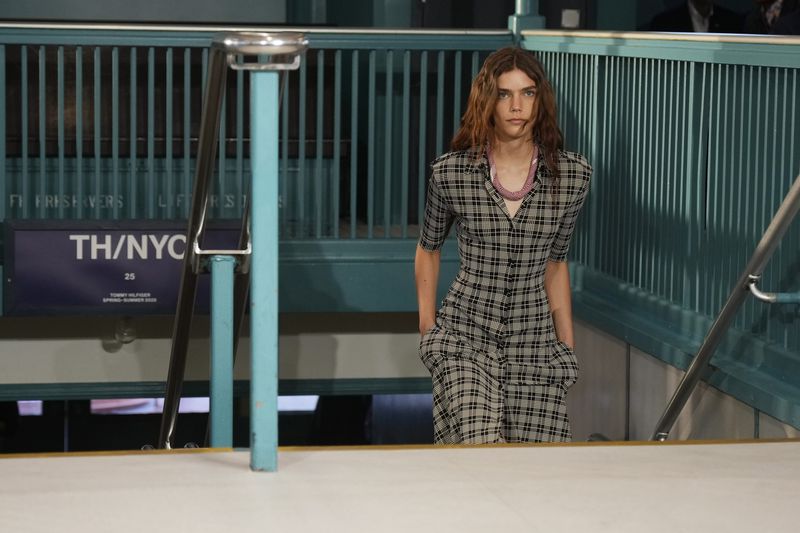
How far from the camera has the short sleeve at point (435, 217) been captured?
4.37 metres

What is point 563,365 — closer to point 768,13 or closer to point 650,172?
point 650,172

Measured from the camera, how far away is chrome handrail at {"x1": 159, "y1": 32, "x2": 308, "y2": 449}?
305cm

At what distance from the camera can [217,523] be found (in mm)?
2840

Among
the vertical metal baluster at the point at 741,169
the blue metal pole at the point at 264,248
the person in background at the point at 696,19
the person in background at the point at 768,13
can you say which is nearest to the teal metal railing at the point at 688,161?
the vertical metal baluster at the point at 741,169

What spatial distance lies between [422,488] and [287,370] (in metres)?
5.68

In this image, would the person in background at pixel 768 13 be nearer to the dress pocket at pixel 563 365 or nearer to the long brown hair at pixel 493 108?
the long brown hair at pixel 493 108

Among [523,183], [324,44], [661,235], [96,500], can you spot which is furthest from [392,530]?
[324,44]

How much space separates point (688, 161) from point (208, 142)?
2.34m

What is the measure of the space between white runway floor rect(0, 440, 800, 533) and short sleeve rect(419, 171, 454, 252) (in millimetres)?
1140

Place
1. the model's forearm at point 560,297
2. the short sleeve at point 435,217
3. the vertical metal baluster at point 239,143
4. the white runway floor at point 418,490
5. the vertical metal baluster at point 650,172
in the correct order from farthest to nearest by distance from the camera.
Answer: the vertical metal baluster at point 239,143 → the vertical metal baluster at point 650,172 → the model's forearm at point 560,297 → the short sleeve at point 435,217 → the white runway floor at point 418,490

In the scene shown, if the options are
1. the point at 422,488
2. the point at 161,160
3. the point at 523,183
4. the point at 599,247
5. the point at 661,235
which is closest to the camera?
the point at 422,488

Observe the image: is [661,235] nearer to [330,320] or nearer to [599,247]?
[599,247]

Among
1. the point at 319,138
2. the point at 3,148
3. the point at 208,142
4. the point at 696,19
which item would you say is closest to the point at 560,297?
the point at 208,142

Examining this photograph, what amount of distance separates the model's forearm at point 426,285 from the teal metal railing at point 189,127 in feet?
9.52
